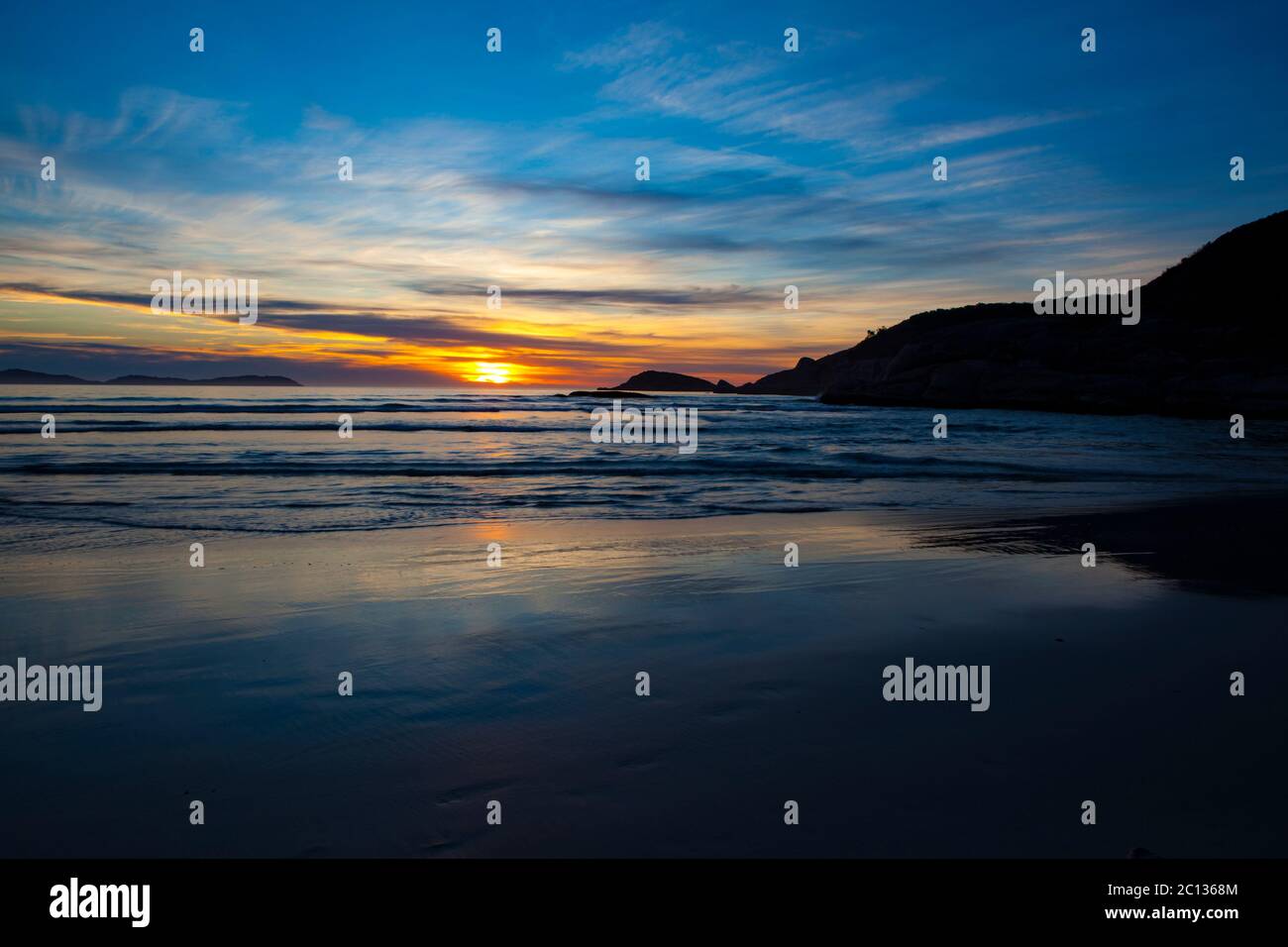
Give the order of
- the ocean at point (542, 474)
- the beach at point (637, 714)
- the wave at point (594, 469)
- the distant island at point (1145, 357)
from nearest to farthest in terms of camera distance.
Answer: the beach at point (637, 714) < the ocean at point (542, 474) < the wave at point (594, 469) < the distant island at point (1145, 357)

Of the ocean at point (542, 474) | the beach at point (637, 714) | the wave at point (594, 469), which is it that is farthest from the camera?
the wave at point (594, 469)

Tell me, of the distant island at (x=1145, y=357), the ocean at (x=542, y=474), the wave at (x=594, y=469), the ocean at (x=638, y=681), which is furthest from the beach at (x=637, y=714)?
the distant island at (x=1145, y=357)

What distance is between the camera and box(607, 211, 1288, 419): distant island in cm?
5347

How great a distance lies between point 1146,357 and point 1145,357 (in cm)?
7

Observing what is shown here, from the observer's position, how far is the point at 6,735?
4.06 meters

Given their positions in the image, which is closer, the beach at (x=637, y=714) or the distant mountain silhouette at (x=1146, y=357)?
the beach at (x=637, y=714)

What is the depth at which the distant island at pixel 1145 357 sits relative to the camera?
53.5m

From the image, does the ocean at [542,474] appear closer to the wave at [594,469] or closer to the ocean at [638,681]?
the wave at [594,469]

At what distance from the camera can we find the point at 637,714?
427 cm

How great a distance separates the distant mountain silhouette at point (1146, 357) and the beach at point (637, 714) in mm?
51975

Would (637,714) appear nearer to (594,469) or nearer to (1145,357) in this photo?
(594,469)

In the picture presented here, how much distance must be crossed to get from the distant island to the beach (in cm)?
5136

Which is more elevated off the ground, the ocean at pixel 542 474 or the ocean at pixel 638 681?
the ocean at pixel 542 474
